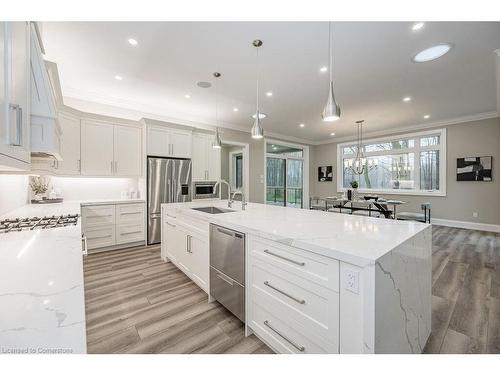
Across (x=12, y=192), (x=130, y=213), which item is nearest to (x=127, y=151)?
(x=130, y=213)

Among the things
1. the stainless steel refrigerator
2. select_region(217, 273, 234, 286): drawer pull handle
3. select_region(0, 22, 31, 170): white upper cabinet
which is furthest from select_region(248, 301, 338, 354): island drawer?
the stainless steel refrigerator

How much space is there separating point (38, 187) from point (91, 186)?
0.75 metres

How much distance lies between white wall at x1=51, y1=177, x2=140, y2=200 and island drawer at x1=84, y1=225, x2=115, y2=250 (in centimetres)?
81

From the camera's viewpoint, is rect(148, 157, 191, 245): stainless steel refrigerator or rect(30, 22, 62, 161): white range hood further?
rect(148, 157, 191, 245): stainless steel refrigerator

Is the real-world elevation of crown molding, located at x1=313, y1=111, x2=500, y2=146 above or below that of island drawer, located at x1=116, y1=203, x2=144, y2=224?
above

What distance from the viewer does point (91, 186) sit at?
13.1ft

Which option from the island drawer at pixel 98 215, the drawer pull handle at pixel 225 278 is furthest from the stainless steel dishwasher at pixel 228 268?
the island drawer at pixel 98 215

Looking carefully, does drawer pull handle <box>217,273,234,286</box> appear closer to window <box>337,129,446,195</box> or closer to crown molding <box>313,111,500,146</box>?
window <box>337,129,446,195</box>

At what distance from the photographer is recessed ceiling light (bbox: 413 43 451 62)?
8.29 feet

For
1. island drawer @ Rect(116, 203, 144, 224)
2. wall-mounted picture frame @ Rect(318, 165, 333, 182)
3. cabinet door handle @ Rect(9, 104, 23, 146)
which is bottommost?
island drawer @ Rect(116, 203, 144, 224)

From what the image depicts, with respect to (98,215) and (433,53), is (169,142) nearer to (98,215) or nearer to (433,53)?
(98,215)
